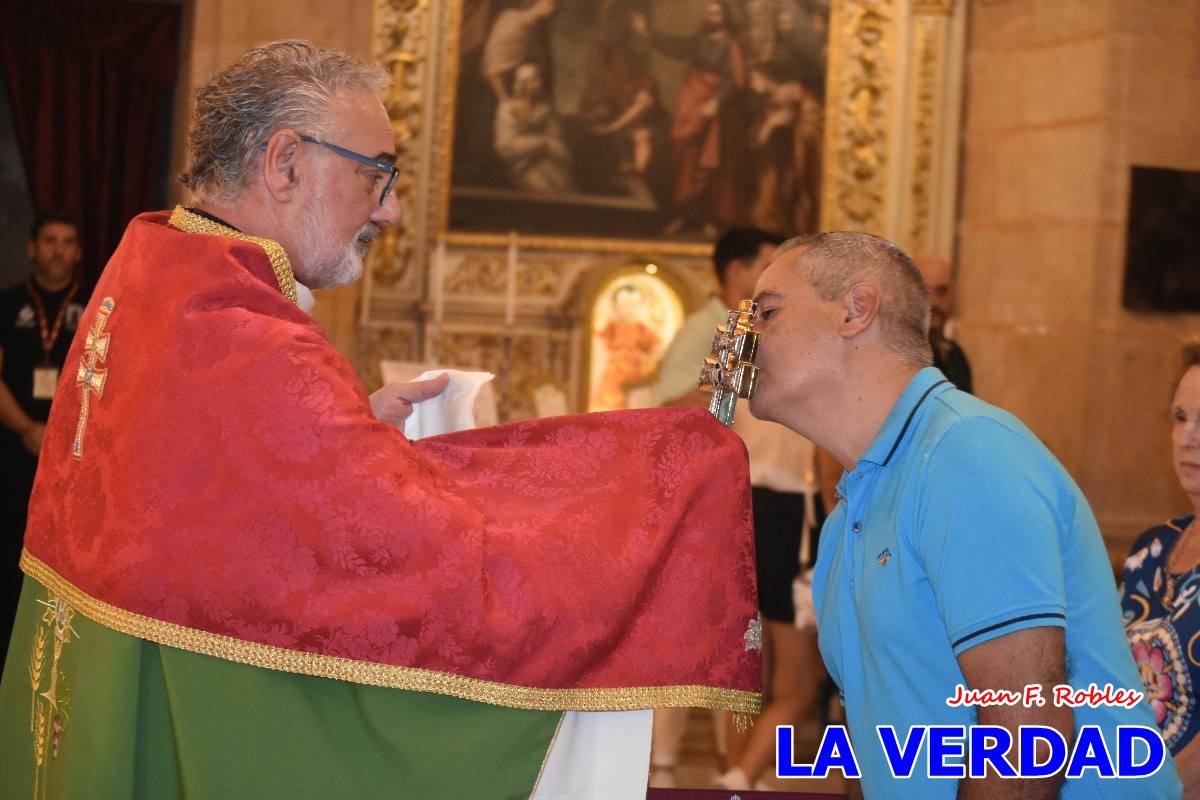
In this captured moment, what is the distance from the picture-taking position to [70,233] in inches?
261

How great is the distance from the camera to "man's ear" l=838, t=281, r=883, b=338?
8.25ft

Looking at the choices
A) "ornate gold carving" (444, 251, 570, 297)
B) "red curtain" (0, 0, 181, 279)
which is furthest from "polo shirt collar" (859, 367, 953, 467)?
"red curtain" (0, 0, 181, 279)

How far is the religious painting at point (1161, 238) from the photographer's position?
7.91m

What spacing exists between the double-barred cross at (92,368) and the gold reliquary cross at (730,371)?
3.44 feet

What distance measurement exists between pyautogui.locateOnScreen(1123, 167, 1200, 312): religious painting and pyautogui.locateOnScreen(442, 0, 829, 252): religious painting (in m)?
2.05

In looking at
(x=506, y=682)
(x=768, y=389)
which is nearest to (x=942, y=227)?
(x=768, y=389)

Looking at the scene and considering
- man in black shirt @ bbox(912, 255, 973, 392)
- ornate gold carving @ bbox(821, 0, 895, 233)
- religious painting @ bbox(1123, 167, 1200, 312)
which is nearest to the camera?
man in black shirt @ bbox(912, 255, 973, 392)

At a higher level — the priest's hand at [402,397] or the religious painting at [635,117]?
the religious painting at [635,117]

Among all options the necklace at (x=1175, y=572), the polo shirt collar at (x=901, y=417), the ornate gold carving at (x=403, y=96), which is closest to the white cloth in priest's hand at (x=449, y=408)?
the polo shirt collar at (x=901, y=417)

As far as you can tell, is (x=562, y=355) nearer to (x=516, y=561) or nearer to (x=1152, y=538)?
(x=1152, y=538)

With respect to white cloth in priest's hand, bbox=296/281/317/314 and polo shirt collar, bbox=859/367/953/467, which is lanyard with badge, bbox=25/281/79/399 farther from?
polo shirt collar, bbox=859/367/953/467

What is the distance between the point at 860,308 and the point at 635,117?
669cm

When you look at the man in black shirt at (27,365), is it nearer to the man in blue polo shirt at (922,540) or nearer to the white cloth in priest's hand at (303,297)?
the white cloth in priest's hand at (303,297)

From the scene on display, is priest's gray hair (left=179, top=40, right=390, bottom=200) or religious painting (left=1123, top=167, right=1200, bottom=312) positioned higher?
religious painting (left=1123, top=167, right=1200, bottom=312)
